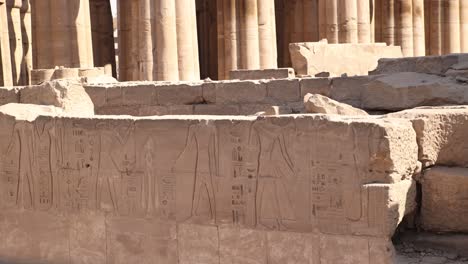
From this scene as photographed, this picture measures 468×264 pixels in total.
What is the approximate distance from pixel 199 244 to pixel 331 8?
13.8 m

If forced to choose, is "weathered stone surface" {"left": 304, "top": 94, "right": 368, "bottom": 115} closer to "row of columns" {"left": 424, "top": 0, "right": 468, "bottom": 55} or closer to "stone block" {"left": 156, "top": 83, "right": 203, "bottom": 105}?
"stone block" {"left": 156, "top": 83, "right": 203, "bottom": 105}

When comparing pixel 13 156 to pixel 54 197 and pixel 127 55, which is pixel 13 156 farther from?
pixel 127 55

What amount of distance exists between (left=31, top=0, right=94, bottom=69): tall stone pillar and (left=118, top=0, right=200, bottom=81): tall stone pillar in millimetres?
1119

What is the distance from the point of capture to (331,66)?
13.9 metres

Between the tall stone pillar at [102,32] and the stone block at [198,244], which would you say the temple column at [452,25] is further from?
the stone block at [198,244]

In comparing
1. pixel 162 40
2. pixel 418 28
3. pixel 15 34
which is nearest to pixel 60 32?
pixel 162 40

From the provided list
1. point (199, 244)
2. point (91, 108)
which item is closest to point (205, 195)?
point (199, 244)

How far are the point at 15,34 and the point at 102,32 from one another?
6.65 metres

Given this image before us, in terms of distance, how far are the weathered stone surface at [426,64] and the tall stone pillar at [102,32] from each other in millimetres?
12986

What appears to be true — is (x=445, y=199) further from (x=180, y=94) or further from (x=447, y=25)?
(x=447, y=25)

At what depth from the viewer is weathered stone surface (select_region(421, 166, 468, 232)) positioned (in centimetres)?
619

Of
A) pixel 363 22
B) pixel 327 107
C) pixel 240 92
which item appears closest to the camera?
pixel 327 107

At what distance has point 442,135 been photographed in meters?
6.36

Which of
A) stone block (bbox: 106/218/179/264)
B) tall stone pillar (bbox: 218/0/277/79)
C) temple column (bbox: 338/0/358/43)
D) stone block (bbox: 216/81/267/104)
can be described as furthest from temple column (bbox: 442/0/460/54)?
stone block (bbox: 106/218/179/264)
